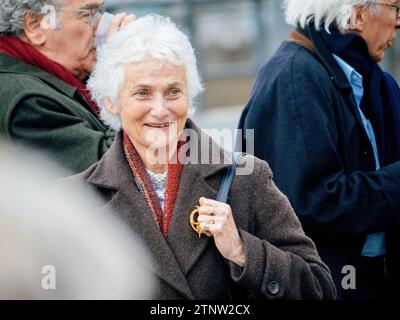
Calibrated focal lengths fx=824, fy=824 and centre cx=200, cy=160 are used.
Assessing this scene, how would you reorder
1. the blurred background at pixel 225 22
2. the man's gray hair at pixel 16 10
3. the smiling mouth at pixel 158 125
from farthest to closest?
the blurred background at pixel 225 22, the man's gray hair at pixel 16 10, the smiling mouth at pixel 158 125

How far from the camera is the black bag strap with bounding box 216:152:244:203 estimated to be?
91.7 inches

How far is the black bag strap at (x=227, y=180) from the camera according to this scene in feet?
7.64

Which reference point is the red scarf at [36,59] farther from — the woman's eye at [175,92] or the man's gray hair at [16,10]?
the woman's eye at [175,92]

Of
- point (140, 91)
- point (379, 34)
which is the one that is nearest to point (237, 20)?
point (379, 34)

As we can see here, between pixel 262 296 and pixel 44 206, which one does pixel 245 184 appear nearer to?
pixel 262 296

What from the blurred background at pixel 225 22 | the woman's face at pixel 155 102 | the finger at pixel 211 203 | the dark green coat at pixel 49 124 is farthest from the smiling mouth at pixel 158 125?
the blurred background at pixel 225 22

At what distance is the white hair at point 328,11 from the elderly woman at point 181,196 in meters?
0.73

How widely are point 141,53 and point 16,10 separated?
0.81 m

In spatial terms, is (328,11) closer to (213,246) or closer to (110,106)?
(110,106)

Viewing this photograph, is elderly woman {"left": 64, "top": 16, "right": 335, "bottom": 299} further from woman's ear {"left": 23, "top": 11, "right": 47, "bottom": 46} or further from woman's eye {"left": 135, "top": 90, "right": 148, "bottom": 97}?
woman's ear {"left": 23, "top": 11, "right": 47, "bottom": 46}

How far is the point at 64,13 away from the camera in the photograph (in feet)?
9.71

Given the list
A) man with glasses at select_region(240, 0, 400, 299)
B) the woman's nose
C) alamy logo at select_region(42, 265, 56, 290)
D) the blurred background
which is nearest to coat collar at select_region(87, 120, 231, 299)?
the woman's nose

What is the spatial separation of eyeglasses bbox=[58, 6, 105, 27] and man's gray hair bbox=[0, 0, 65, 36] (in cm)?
6

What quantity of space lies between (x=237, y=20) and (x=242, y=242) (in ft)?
21.3
